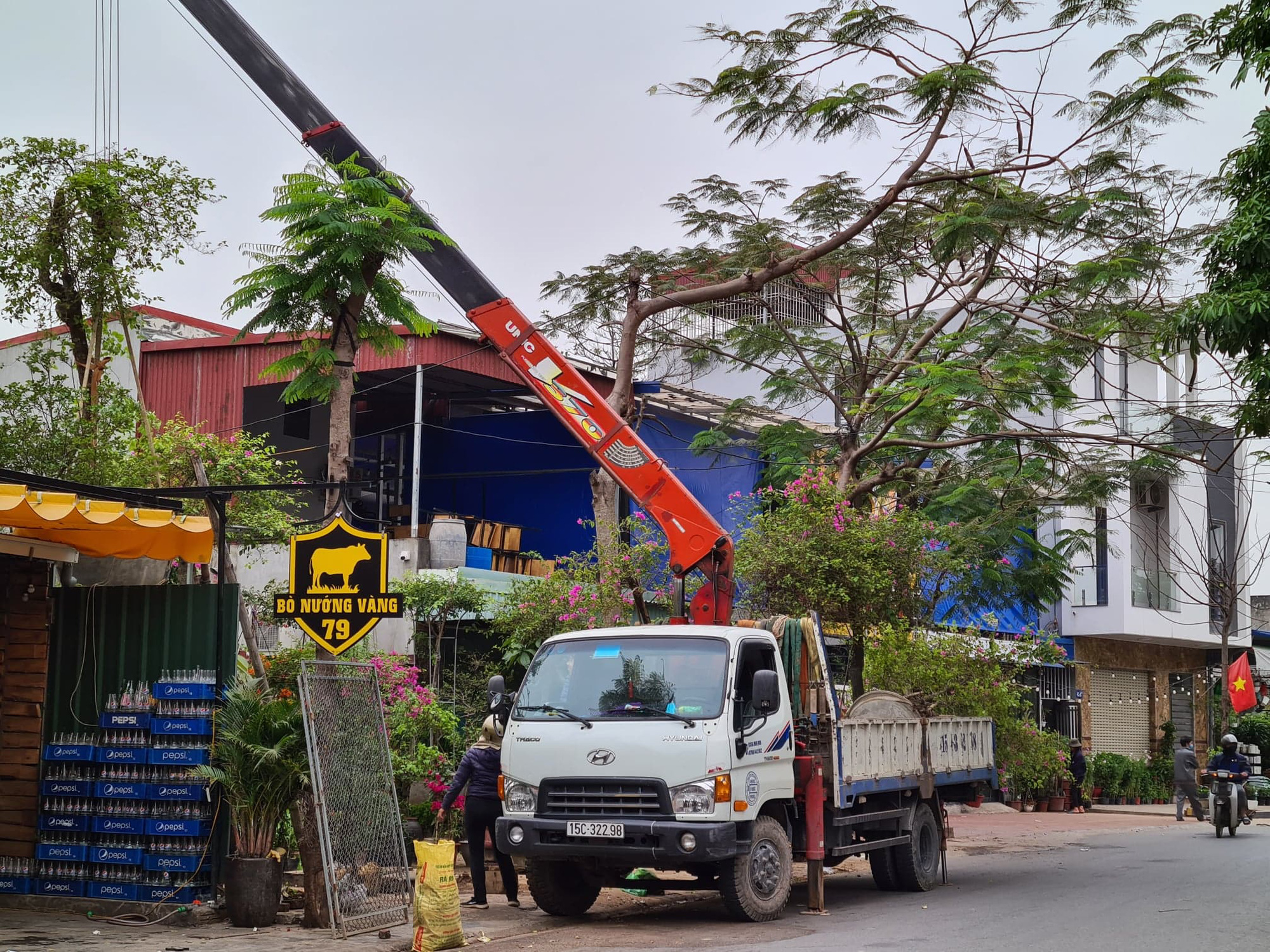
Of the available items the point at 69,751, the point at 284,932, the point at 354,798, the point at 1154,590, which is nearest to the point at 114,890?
the point at 69,751

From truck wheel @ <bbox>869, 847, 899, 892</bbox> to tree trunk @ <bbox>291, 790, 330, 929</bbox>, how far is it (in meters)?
5.76

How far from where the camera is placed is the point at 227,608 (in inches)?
420

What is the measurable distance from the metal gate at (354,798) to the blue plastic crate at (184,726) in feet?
3.48

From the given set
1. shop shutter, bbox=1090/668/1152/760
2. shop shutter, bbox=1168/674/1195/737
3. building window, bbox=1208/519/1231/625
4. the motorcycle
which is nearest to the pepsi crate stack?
the motorcycle

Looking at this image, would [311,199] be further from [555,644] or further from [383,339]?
[555,644]

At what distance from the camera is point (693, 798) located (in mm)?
10031

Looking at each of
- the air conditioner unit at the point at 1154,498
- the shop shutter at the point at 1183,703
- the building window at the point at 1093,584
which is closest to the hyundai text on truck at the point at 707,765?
the building window at the point at 1093,584

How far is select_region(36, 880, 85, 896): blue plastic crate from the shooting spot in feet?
34.8

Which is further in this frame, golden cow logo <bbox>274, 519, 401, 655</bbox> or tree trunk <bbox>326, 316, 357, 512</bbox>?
tree trunk <bbox>326, 316, 357, 512</bbox>

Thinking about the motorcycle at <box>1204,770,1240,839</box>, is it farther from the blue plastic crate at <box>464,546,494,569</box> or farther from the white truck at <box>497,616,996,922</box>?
the blue plastic crate at <box>464,546,494,569</box>

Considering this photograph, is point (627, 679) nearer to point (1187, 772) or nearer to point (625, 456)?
point (625, 456)

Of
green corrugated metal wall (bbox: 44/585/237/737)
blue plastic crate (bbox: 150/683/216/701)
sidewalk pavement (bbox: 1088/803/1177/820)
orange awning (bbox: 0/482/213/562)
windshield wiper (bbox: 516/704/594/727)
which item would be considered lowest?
sidewalk pavement (bbox: 1088/803/1177/820)

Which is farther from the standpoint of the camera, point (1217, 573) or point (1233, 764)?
point (1217, 573)

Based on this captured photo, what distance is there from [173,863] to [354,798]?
160cm
